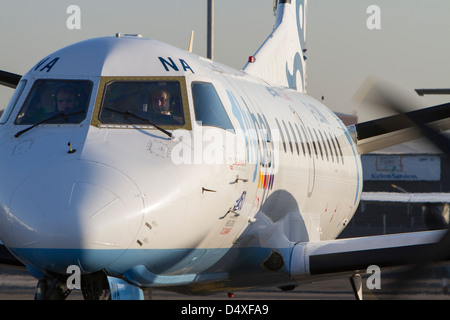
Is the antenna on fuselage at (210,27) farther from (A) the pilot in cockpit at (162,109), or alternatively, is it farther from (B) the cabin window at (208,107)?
(A) the pilot in cockpit at (162,109)

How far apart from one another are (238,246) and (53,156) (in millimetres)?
3027

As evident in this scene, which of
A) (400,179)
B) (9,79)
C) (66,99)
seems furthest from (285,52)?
(400,179)

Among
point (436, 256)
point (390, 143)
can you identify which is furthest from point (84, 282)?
point (390, 143)

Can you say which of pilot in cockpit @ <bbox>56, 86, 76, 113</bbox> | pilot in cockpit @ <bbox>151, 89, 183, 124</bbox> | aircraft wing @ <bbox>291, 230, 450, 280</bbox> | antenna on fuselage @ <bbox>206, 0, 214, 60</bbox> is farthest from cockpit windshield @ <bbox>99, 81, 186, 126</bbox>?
antenna on fuselage @ <bbox>206, 0, 214, 60</bbox>

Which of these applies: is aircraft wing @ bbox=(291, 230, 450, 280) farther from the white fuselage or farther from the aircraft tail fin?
the aircraft tail fin

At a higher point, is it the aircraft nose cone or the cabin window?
the cabin window

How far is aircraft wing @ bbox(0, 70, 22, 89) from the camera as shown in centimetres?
1509

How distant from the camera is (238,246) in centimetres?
1002

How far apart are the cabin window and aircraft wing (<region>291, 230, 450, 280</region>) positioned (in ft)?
7.11

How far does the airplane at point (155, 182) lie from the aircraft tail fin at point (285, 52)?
4.14 metres

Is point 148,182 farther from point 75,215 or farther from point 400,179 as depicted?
point 400,179

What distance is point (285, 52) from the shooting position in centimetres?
1906

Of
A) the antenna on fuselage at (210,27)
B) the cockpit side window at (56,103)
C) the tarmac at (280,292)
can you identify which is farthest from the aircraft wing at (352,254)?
the antenna on fuselage at (210,27)

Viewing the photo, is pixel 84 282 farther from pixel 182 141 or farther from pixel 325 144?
pixel 325 144
